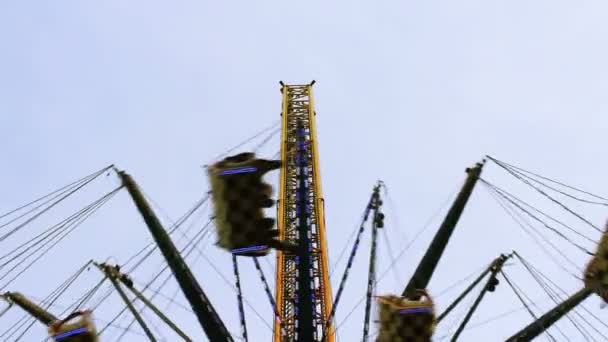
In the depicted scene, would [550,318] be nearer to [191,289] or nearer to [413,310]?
[413,310]

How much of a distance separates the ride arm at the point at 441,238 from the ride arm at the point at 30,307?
10.8m

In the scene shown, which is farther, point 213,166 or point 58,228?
point 58,228

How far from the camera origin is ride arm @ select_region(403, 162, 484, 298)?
60.0 feet

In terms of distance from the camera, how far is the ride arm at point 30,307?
2070 centimetres

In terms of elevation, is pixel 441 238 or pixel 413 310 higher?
pixel 441 238

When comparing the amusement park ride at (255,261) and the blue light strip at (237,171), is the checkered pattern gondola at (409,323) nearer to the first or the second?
the amusement park ride at (255,261)

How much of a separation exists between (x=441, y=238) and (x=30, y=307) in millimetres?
13101

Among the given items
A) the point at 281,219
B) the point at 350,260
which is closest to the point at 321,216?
the point at 281,219

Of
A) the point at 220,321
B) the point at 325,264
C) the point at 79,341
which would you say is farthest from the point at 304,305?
the point at 325,264

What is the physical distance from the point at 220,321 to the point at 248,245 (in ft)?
9.12

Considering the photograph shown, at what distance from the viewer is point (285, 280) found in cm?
4666

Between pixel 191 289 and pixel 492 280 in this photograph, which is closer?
pixel 191 289

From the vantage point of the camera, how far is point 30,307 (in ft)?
70.8

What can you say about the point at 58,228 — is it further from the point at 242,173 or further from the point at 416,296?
the point at 416,296
